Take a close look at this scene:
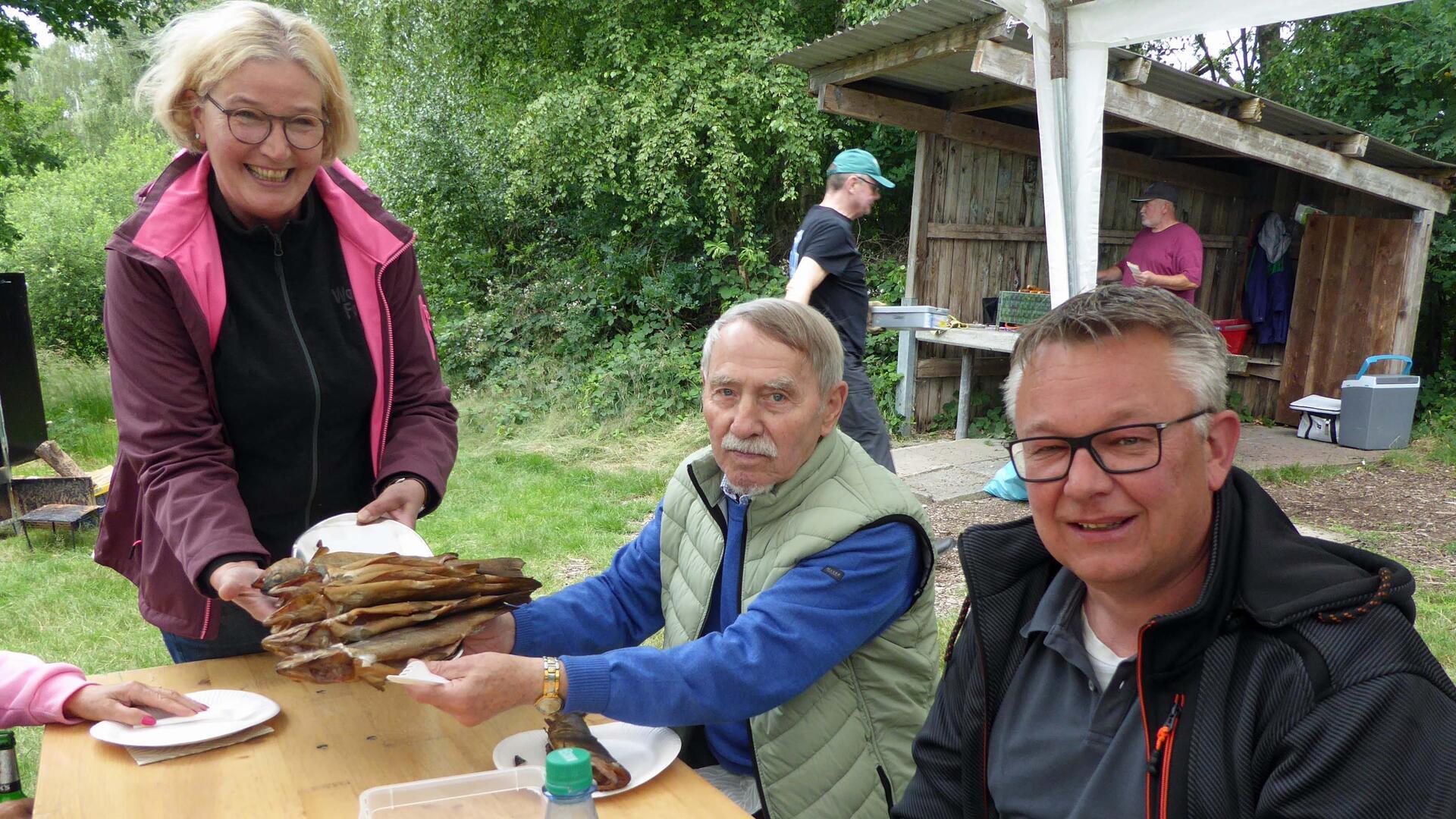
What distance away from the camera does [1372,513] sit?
268 inches

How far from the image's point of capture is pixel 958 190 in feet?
31.8

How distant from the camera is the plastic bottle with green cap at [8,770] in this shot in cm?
170

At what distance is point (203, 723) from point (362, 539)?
1.34 ft

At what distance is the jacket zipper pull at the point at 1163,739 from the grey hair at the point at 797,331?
1.00 metres

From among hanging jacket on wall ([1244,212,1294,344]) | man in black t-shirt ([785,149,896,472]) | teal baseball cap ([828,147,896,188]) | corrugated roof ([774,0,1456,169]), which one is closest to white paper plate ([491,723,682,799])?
man in black t-shirt ([785,149,896,472])

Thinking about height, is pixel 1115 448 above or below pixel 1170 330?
below

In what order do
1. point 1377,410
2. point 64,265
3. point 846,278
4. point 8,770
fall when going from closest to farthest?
point 8,770 < point 846,278 < point 1377,410 < point 64,265

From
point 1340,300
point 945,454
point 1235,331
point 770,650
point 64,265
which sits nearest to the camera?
point 770,650

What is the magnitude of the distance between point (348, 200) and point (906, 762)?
1.72 meters

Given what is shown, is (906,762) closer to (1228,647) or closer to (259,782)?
(1228,647)

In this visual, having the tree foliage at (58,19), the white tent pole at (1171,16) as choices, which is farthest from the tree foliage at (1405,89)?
the tree foliage at (58,19)

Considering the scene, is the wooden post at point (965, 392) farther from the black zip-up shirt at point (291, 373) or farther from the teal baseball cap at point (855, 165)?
the black zip-up shirt at point (291, 373)

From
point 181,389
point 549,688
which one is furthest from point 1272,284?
point 181,389

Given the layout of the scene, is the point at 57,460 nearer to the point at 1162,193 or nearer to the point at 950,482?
the point at 950,482
